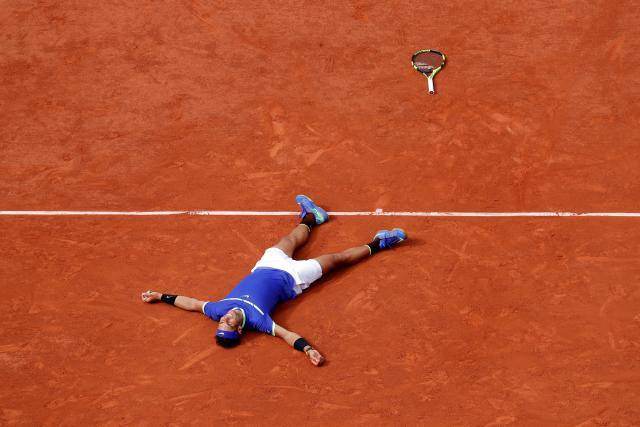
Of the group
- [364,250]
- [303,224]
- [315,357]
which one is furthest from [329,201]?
[315,357]

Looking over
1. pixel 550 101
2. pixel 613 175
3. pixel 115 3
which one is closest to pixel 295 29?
pixel 115 3

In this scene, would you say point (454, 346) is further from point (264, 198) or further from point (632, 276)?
point (264, 198)

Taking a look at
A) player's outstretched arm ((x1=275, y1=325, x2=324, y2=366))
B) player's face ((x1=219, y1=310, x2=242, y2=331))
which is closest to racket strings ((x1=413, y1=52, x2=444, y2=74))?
player's outstretched arm ((x1=275, y1=325, x2=324, y2=366))

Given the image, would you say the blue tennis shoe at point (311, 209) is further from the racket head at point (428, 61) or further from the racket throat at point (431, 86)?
the racket head at point (428, 61)

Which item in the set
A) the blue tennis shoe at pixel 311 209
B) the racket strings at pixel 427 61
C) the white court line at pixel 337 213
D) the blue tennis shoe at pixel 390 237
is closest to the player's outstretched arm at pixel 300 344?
the blue tennis shoe at pixel 390 237

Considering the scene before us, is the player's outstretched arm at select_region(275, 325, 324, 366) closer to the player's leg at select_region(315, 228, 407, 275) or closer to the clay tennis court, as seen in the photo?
the clay tennis court

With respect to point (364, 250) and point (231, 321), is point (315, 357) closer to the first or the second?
point (231, 321)
